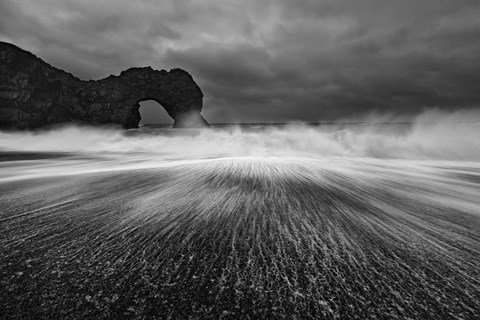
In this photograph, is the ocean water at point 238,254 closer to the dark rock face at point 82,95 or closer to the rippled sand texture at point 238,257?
the rippled sand texture at point 238,257

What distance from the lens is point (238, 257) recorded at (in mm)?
1117

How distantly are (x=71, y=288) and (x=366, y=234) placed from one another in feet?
5.49

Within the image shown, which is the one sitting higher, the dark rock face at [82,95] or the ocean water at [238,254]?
the dark rock face at [82,95]

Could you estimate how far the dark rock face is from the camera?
37344 mm

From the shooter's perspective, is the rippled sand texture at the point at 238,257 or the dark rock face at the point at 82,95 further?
the dark rock face at the point at 82,95

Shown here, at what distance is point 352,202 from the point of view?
2240 mm

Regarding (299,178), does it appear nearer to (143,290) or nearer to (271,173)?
(271,173)

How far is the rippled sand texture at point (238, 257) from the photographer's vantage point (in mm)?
783

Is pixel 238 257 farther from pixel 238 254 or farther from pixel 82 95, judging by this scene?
pixel 82 95

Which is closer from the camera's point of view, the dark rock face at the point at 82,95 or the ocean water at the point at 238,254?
the ocean water at the point at 238,254

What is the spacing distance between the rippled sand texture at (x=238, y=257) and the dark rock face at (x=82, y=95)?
52.1 metres

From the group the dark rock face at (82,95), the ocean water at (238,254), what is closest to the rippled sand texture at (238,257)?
the ocean water at (238,254)

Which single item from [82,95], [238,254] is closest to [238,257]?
[238,254]

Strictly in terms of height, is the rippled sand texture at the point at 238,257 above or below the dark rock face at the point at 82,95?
below
